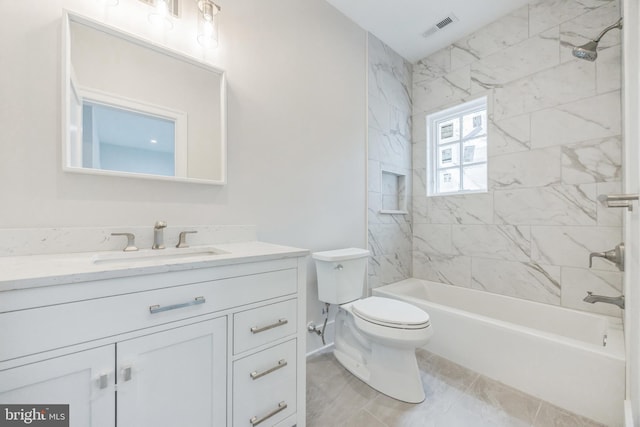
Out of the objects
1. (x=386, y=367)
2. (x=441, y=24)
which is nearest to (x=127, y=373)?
(x=386, y=367)

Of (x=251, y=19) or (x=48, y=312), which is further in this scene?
(x=251, y=19)

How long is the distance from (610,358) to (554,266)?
0.80 metres

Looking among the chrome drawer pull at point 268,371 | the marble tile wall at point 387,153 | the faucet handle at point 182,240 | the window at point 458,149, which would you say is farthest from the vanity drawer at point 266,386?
the window at point 458,149

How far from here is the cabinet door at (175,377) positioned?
0.78m

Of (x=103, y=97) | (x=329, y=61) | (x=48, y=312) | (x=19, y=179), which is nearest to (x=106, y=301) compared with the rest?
(x=48, y=312)

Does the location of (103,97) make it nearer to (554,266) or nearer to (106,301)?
(106,301)

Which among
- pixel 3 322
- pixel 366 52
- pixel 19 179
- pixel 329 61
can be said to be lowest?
pixel 3 322

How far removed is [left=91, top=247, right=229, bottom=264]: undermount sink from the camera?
1.07m

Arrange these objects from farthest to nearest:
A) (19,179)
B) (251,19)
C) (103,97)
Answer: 1. (251,19)
2. (103,97)
3. (19,179)

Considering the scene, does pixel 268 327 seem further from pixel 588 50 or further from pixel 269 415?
pixel 588 50

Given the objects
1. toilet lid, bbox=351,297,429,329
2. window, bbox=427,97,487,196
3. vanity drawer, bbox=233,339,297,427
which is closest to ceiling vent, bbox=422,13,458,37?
window, bbox=427,97,487,196

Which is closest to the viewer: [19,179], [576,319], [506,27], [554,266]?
[19,179]

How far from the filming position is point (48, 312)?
2.18ft

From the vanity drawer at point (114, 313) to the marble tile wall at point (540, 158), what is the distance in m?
2.09
